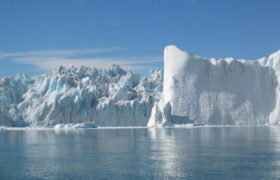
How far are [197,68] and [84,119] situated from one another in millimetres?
18822

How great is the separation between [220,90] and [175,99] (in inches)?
294

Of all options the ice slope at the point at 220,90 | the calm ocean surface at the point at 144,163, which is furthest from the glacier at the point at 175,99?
the calm ocean surface at the point at 144,163

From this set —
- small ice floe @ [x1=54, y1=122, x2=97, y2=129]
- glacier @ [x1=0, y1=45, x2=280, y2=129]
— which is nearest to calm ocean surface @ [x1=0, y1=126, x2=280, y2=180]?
small ice floe @ [x1=54, y1=122, x2=97, y2=129]

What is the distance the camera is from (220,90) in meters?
63.2

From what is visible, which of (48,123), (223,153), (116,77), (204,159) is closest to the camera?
(204,159)

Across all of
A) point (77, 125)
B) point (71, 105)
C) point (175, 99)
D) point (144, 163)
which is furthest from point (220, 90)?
point (144, 163)

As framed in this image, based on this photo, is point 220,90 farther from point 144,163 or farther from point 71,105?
point 144,163

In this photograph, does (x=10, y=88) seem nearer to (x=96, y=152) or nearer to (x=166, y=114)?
(x=166, y=114)

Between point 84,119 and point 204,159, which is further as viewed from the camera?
point 84,119

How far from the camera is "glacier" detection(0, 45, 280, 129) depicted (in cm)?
6031

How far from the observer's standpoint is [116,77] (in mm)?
82375

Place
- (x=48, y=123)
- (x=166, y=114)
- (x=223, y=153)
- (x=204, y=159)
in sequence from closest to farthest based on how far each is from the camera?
1. (x=204, y=159)
2. (x=223, y=153)
3. (x=166, y=114)
4. (x=48, y=123)

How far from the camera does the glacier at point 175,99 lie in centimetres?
6031

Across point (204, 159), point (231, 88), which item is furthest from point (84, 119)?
point (204, 159)
